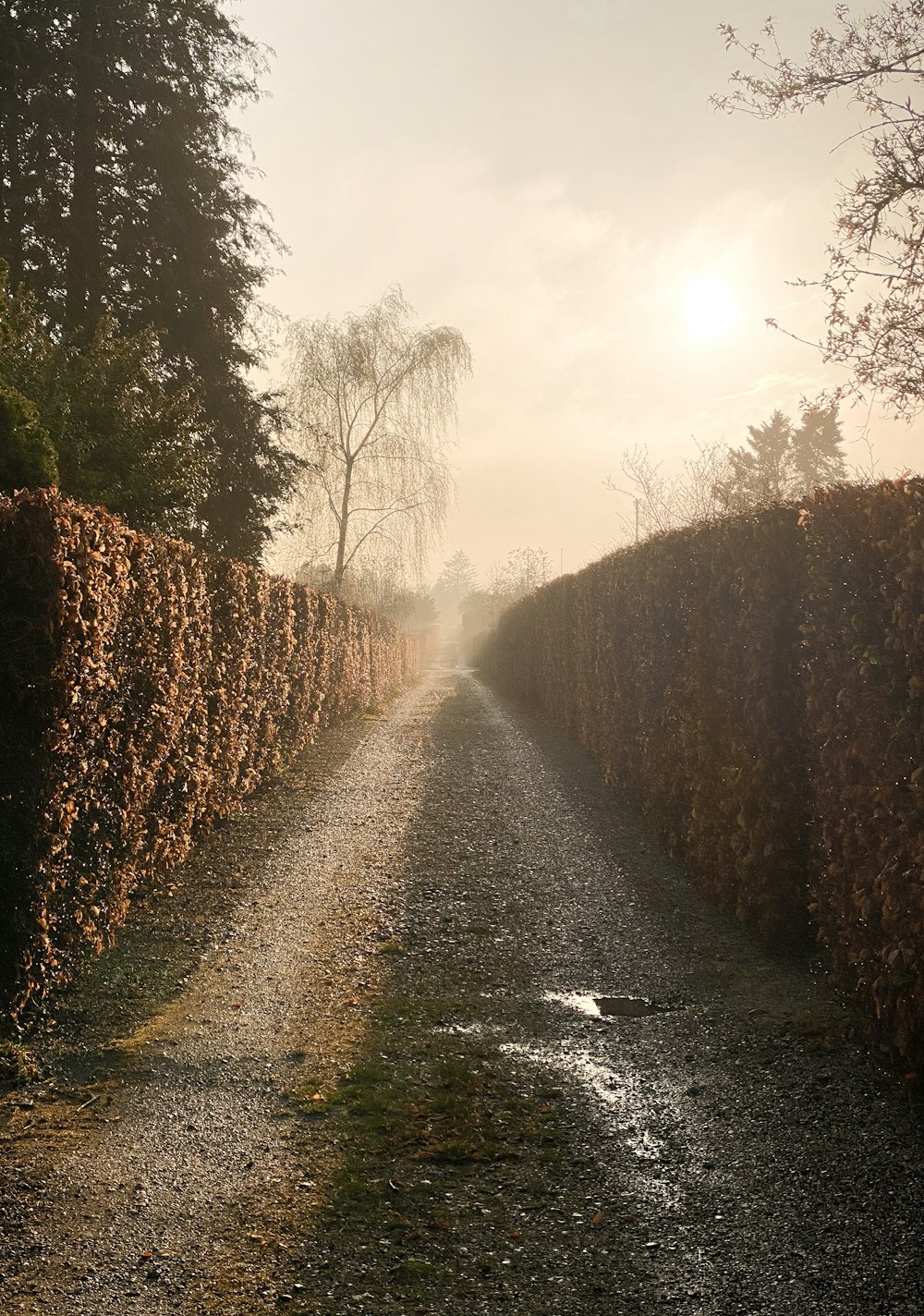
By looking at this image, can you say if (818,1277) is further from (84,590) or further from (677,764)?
(677,764)

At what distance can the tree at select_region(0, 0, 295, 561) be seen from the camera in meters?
15.9

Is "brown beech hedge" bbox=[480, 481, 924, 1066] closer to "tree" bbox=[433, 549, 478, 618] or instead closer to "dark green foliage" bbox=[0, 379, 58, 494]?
"dark green foliage" bbox=[0, 379, 58, 494]

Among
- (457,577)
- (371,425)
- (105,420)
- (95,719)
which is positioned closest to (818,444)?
(371,425)

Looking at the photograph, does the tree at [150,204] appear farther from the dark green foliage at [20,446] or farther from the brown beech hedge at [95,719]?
the brown beech hedge at [95,719]

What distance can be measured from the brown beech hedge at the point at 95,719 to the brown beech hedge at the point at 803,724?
392cm

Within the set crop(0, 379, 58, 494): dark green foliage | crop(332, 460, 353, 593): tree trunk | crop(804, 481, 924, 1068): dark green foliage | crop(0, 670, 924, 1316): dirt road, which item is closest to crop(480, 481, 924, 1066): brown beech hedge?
crop(804, 481, 924, 1068): dark green foliage

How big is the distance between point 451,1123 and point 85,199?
18.3 metres

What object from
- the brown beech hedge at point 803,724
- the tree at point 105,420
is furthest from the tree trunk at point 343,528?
the brown beech hedge at point 803,724

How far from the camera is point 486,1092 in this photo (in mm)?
3793

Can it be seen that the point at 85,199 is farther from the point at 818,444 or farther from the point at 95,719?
Result: the point at 818,444

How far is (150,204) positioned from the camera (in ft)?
57.3

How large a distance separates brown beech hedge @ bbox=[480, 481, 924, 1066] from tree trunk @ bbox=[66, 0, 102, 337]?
43.1 ft

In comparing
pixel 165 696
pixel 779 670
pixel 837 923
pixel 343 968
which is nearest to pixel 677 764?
pixel 779 670

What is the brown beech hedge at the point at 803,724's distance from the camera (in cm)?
379
